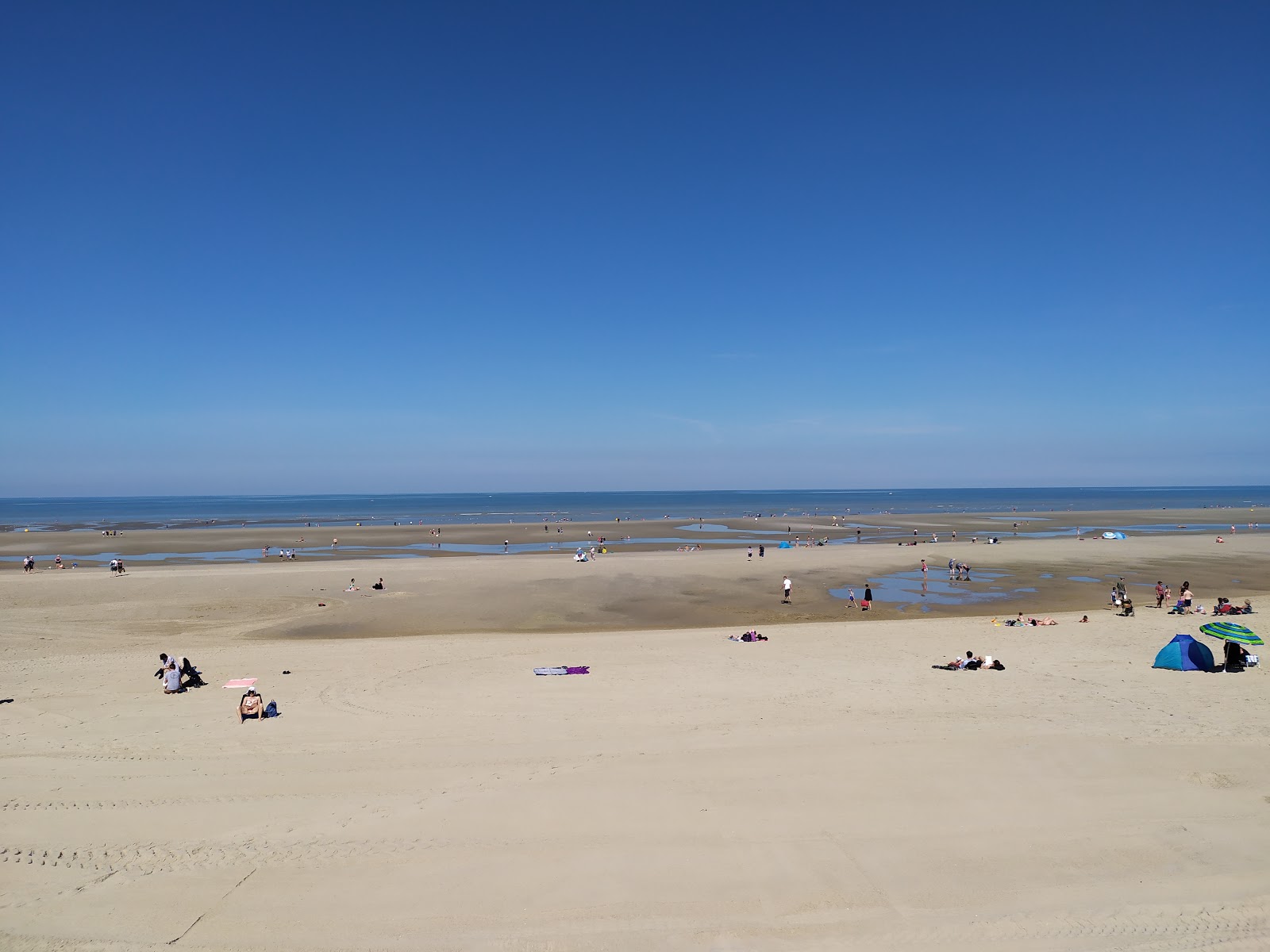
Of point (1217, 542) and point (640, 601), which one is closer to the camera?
point (640, 601)

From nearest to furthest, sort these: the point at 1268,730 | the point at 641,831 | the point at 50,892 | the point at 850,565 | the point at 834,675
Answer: the point at 50,892
the point at 641,831
the point at 1268,730
the point at 834,675
the point at 850,565

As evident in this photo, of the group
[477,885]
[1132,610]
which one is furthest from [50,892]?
[1132,610]

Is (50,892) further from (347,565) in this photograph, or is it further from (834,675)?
(347,565)

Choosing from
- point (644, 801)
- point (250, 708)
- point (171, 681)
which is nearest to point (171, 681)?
point (171, 681)

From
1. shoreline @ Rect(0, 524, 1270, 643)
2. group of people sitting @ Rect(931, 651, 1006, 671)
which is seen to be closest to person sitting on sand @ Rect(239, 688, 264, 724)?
shoreline @ Rect(0, 524, 1270, 643)

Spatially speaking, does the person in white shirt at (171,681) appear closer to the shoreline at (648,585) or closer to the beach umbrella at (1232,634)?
the shoreline at (648,585)

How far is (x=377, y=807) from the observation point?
9.39 metres

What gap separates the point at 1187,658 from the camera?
16266mm

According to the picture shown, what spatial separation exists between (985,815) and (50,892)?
10912 millimetres

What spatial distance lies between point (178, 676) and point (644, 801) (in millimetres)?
11862

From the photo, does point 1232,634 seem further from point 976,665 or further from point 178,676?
point 178,676

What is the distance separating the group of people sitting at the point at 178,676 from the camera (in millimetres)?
15289

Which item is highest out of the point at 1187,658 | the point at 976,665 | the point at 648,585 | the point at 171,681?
the point at 171,681

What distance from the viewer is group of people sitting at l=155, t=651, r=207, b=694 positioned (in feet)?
50.2
